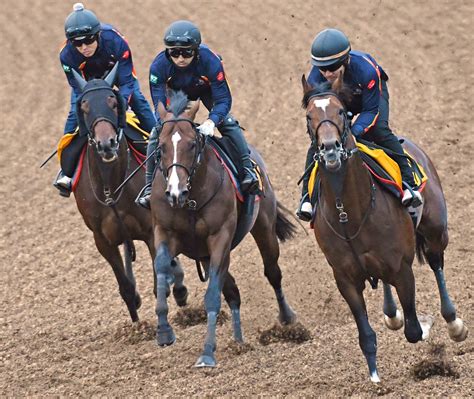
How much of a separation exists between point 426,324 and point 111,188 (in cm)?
324

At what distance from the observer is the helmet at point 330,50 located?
8117 mm

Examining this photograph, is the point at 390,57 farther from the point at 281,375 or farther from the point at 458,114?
the point at 281,375

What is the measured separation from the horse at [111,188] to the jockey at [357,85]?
1.86 m

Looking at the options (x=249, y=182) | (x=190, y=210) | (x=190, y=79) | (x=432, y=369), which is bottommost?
(x=432, y=369)

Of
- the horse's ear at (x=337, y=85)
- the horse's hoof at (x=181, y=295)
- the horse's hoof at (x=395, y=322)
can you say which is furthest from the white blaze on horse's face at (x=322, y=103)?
the horse's hoof at (x=181, y=295)

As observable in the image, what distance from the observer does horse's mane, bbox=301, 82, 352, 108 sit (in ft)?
25.2

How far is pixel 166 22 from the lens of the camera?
2205cm

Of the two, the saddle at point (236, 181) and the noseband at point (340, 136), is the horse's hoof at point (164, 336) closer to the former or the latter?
the saddle at point (236, 181)

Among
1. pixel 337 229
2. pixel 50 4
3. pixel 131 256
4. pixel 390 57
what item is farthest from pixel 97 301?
pixel 50 4

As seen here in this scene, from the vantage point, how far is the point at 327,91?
25.2 feet

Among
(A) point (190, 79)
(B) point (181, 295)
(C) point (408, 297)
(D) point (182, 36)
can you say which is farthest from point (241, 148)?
(C) point (408, 297)

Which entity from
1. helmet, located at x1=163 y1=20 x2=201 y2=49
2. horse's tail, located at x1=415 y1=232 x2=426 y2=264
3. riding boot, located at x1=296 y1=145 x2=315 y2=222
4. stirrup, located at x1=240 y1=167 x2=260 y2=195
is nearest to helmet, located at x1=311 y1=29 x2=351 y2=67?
riding boot, located at x1=296 y1=145 x2=315 y2=222

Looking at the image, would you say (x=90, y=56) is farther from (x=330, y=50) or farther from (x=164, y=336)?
(x=164, y=336)

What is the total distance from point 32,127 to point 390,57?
6817 mm
